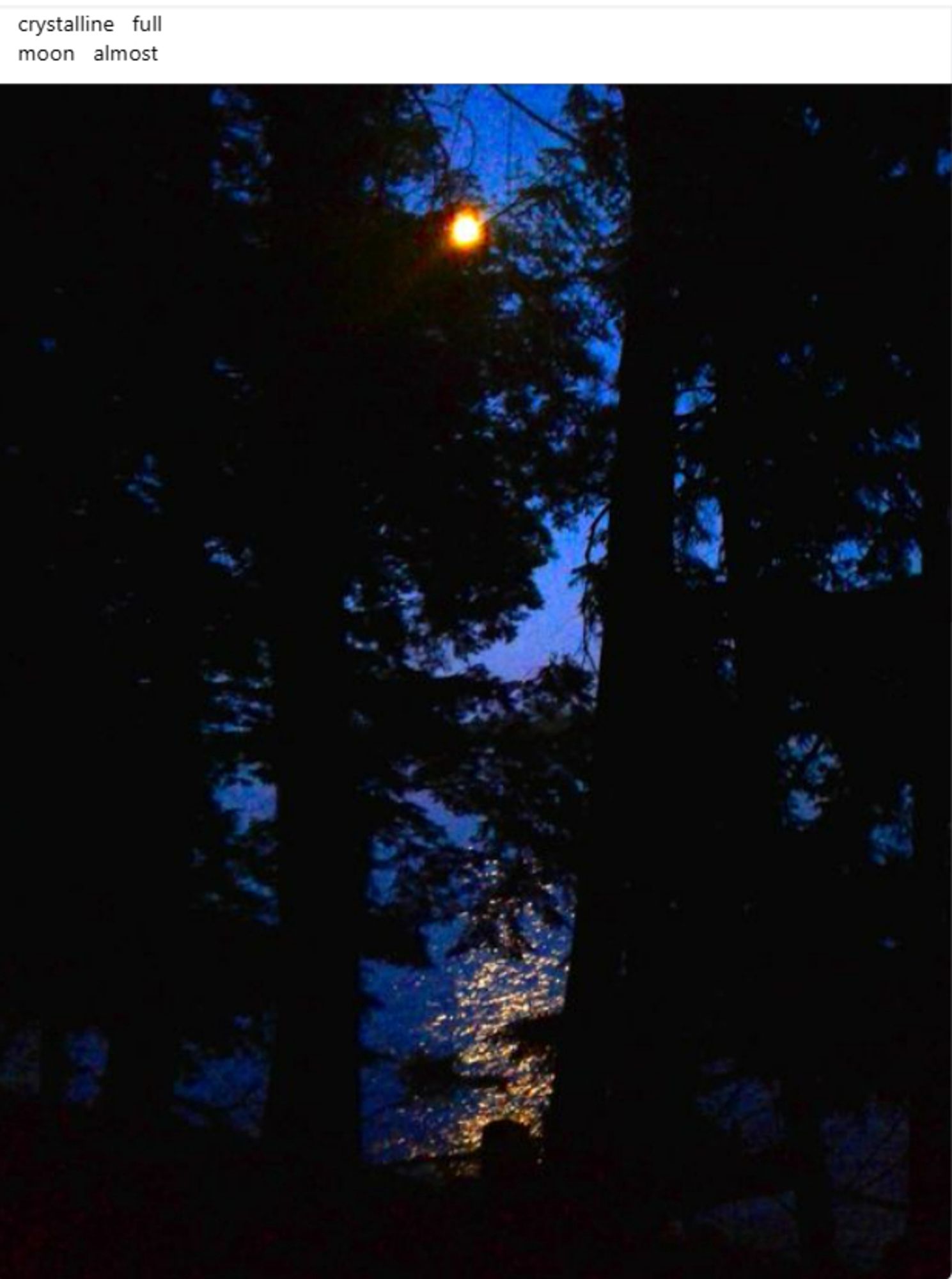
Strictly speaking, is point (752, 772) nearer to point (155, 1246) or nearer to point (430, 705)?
point (430, 705)

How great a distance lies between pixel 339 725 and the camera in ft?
18.4

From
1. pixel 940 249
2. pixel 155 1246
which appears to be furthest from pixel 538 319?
pixel 155 1246

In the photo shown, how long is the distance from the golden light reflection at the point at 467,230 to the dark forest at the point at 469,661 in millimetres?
45

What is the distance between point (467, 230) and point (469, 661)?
4013mm

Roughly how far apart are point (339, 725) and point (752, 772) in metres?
3.22

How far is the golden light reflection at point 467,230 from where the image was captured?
6926mm

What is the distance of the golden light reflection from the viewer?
6926 millimetres

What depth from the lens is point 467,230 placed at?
7094mm
